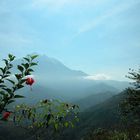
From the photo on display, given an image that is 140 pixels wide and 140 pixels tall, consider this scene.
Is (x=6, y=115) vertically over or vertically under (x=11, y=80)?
under

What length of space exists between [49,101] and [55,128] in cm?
92

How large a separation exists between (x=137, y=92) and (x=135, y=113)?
7.91 feet

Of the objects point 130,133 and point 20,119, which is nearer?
point 20,119

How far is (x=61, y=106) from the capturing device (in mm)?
10352

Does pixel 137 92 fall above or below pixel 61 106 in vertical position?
above

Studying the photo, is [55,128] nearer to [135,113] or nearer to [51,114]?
[51,114]

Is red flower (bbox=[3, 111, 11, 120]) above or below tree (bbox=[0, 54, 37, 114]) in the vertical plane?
below

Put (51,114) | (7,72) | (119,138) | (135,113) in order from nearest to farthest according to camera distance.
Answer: (7,72)
(51,114)
(119,138)
(135,113)

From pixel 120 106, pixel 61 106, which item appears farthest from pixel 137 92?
pixel 61 106

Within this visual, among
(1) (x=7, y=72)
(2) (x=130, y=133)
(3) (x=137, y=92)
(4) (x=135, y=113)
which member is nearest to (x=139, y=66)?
(3) (x=137, y=92)

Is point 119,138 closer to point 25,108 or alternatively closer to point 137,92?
point 25,108

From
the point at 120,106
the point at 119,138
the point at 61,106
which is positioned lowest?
the point at 119,138

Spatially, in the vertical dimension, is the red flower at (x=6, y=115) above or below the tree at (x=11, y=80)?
below

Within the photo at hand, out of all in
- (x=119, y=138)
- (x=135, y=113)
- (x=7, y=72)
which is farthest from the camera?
(x=135, y=113)
